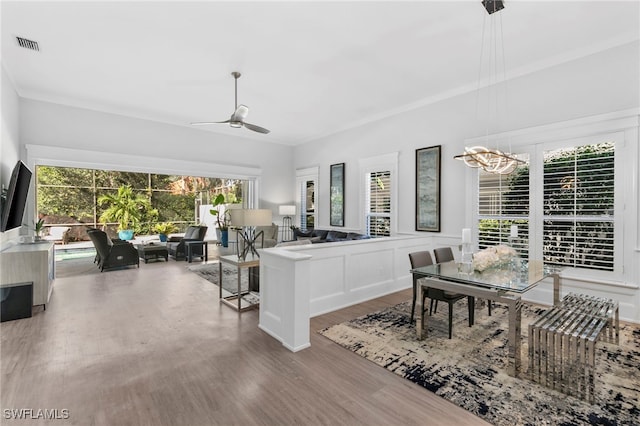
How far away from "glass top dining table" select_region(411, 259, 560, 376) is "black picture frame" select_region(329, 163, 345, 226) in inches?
158

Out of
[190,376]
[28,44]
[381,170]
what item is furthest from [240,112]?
[190,376]

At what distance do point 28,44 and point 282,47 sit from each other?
3.09 meters

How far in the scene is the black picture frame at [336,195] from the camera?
7.18 m

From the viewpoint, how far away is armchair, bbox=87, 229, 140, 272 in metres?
6.32

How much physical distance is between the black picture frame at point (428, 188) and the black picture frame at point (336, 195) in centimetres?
203

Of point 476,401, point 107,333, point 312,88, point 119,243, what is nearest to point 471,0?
point 312,88

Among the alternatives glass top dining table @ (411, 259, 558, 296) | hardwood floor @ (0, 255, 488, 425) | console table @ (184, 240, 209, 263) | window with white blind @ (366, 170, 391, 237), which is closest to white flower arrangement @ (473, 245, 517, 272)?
glass top dining table @ (411, 259, 558, 296)

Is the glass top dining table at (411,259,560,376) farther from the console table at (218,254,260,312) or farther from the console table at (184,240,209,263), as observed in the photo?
the console table at (184,240,209,263)

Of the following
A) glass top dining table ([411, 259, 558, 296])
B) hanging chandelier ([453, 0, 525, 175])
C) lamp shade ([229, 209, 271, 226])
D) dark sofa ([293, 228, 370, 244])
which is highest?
hanging chandelier ([453, 0, 525, 175])

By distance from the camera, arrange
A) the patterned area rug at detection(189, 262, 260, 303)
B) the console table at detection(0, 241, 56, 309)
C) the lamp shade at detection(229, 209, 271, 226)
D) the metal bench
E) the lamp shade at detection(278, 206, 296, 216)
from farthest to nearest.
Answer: the lamp shade at detection(278, 206, 296, 216) < the patterned area rug at detection(189, 262, 260, 303) < the lamp shade at detection(229, 209, 271, 226) < the console table at detection(0, 241, 56, 309) < the metal bench

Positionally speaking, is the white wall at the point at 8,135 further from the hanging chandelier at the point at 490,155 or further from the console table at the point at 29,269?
the hanging chandelier at the point at 490,155

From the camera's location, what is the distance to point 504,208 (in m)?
4.48

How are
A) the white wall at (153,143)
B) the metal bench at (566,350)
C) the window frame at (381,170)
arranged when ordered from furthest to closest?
the window frame at (381,170), the white wall at (153,143), the metal bench at (566,350)

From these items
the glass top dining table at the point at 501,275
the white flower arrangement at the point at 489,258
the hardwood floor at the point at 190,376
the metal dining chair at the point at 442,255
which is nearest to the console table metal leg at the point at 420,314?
the glass top dining table at the point at 501,275
